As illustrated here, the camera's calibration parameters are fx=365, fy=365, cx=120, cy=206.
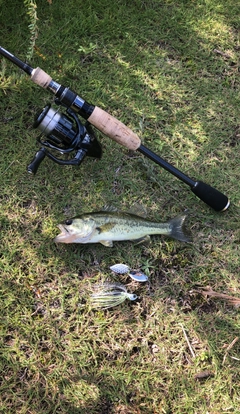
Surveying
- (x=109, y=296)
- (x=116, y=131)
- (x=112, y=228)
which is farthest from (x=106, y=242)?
(x=116, y=131)

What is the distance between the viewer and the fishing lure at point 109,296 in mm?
3279

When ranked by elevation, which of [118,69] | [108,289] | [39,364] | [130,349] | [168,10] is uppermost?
[168,10]

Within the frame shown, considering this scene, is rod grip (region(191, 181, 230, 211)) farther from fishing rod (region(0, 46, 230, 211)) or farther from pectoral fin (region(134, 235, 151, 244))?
pectoral fin (region(134, 235, 151, 244))

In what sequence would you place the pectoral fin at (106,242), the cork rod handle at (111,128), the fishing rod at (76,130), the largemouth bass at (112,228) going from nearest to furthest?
the fishing rod at (76,130)
the cork rod handle at (111,128)
the largemouth bass at (112,228)
the pectoral fin at (106,242)

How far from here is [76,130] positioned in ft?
10.2

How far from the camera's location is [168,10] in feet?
13.1

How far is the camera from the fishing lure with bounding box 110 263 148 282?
3.31m

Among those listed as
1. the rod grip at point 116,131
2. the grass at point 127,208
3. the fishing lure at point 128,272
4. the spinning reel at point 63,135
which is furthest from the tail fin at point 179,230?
the spinning reel at point 63,135

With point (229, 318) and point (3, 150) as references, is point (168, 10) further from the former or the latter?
point (229, 318)

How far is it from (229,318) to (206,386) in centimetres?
63

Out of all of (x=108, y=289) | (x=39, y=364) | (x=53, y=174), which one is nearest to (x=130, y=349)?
(x=108, y=289)

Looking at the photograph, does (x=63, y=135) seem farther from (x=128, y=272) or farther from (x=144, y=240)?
(x=128, y=272)

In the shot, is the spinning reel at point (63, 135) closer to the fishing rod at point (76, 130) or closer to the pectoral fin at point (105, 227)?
the fishing rod at point (76, 130)

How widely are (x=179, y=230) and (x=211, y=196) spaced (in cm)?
42
